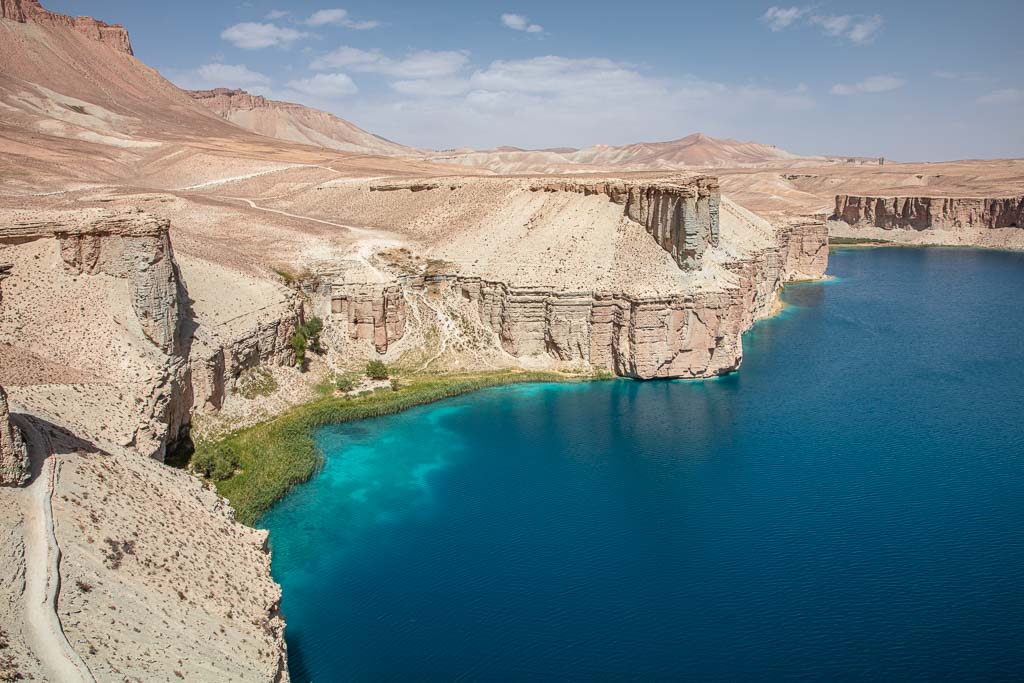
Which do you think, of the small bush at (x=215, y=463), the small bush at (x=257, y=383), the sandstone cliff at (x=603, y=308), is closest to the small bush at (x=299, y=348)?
the small bush at (x=257, y=383)

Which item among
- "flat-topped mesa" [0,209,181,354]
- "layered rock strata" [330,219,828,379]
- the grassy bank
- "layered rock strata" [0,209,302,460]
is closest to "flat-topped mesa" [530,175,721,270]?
"layered rock strata" [330,219,828,379]

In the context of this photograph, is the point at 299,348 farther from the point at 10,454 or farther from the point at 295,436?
the point at 10,454

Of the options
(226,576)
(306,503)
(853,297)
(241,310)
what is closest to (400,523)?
(306,503)

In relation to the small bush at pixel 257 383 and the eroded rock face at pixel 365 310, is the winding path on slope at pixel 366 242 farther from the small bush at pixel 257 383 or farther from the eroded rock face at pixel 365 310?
the small bush at pixel 257 383

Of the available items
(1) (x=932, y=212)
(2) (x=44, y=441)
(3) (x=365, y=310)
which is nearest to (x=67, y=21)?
(3) (x=365, y=310)

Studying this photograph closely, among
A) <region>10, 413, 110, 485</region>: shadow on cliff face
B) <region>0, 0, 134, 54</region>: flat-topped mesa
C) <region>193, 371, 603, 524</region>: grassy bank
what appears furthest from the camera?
<region>0, 0, 134, 54</region>: flat-topped mesa

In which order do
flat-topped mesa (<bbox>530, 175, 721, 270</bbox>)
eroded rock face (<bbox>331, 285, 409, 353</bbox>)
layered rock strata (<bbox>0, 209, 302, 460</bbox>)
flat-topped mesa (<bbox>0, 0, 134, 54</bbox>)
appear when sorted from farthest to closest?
flat-topped mesa (<bbox>0, 0, 134, 54</bbox>), eroded rock face (<bbox>331, 285, 409, 353</bbox>), flat-topped mesa (<bbox>530, 175, 721, 270</bbox>), layered rock strata (<bbox>0, 209, 302, 460</bbox>)

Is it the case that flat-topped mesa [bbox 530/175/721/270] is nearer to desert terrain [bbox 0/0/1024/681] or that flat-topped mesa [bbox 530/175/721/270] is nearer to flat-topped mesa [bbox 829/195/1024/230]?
desert terrain [bbox 0/0/1024/681]
